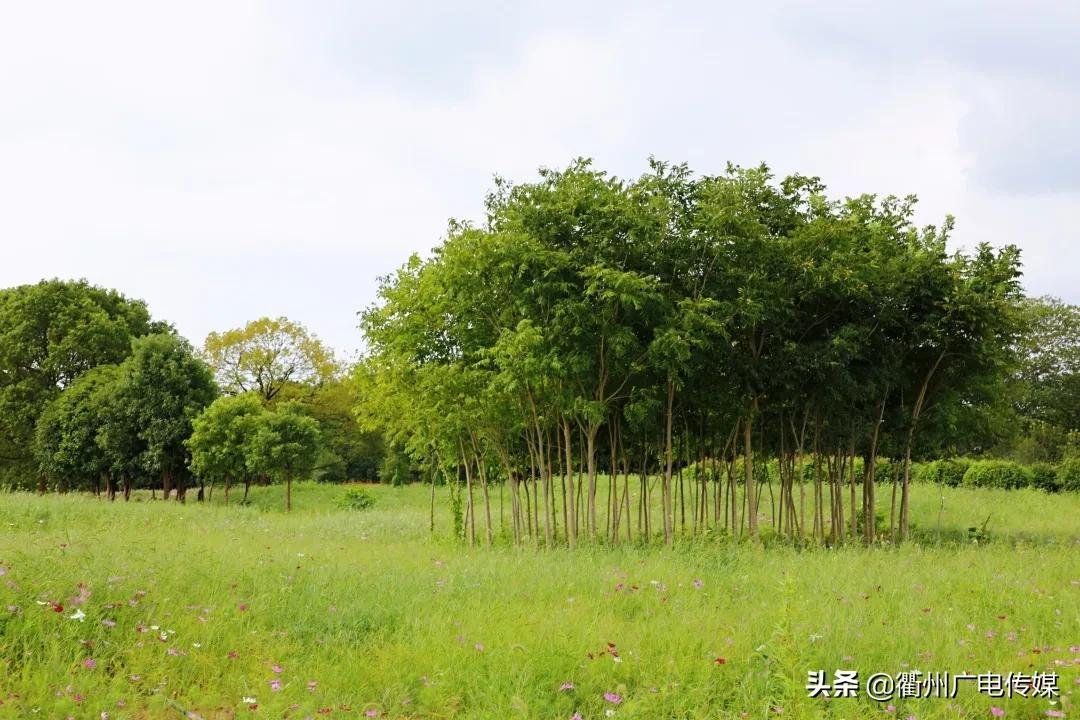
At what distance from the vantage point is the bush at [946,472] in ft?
102

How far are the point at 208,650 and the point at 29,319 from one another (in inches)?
1343

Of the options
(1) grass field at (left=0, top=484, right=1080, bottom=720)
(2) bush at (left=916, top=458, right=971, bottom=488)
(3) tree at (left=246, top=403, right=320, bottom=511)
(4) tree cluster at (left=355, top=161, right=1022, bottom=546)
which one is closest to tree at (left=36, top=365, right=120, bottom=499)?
(3) tree at (left=246, top=403, right=320, bottom=511)

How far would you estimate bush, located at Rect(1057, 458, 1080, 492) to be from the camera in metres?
28.9

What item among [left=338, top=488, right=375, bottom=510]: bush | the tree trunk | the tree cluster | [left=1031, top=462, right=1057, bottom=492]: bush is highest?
the tree cluster

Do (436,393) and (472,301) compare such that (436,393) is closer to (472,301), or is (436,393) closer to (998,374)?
(472,301)

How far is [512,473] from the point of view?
1722 cm

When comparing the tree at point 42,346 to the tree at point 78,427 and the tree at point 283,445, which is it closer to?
the tree at point 78,427

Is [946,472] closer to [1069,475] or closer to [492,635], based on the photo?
[1069,475]

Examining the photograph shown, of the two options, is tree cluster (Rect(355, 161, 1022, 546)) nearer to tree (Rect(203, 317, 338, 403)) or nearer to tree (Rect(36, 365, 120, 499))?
tree (Rect(36, 365, 120, 499))

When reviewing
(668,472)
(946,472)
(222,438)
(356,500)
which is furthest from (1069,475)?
(222,438)

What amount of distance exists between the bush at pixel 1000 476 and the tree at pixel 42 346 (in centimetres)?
3420

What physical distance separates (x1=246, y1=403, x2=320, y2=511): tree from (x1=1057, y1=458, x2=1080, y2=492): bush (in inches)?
1081

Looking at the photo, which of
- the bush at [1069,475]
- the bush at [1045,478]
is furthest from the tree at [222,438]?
the bush at [1069,475]

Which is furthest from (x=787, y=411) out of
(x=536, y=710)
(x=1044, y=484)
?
(x=1044, y=484)
